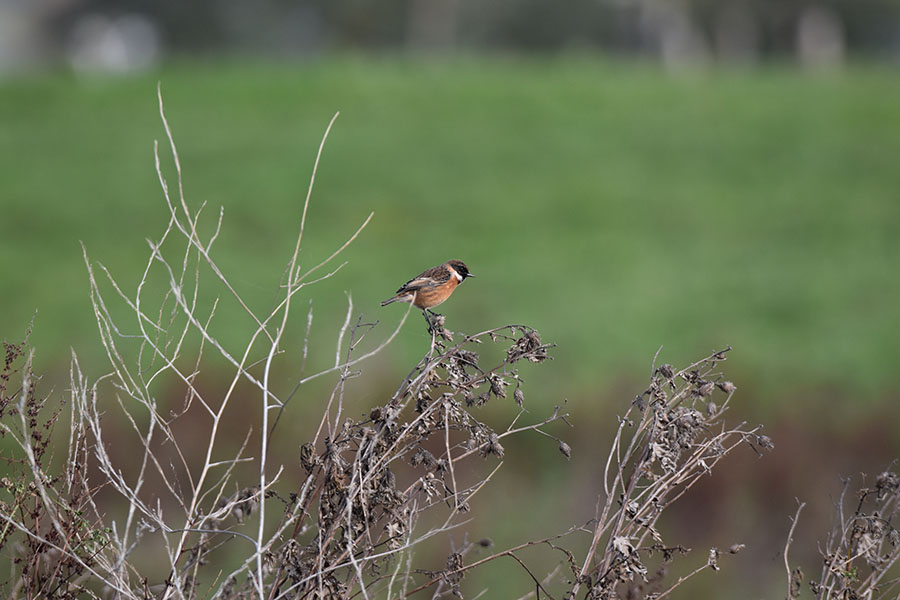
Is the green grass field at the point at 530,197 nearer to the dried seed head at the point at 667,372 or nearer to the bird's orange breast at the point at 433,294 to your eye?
the bird's orange breast at the point at 433,294

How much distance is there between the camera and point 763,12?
39.1 metres

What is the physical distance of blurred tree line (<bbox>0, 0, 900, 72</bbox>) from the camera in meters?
37.7

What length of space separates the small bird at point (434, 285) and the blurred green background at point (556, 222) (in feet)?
17.1

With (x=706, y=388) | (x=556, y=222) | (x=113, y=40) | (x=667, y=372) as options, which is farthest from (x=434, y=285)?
(x=113, y=40)

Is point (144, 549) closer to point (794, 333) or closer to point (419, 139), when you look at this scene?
point (794, 333)

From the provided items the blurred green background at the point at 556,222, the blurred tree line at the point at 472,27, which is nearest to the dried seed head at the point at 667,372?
the blurred green background at the point at 556,222

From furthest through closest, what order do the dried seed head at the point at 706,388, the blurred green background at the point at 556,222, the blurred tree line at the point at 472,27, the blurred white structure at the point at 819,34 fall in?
the blurred tree line at the point at 472,27 → the blurred white structure at the point at 819,34 → the blurred green background at the point at 556,222 → the dried seed head at the point at 706,388

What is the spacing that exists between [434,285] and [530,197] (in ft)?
56.7

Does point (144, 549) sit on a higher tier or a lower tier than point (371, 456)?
lower

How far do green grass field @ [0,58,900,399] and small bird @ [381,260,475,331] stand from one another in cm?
665

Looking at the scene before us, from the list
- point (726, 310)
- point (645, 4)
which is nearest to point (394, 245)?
point (726, 310)

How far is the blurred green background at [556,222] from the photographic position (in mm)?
9539

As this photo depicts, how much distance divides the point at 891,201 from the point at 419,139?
1043 cm

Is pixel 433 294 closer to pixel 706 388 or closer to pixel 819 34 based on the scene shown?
pixel 706 388
